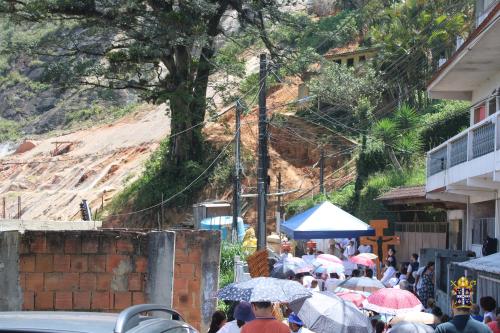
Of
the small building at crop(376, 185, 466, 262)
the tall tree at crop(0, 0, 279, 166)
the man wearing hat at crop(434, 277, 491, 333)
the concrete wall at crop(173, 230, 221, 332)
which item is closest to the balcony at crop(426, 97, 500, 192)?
the small building at crop(376, 185, 466, 262)

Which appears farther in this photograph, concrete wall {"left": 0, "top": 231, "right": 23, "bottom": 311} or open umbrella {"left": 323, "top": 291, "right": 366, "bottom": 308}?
open umbrella {"left": 323, "top": 291, "right": 366, "bottom": 308}

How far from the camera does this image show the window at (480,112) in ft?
70.3

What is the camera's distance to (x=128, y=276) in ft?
38.3

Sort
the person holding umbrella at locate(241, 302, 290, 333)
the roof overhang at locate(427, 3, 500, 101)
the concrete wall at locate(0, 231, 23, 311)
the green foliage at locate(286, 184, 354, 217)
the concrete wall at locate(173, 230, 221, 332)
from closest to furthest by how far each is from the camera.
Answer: the person holding umbrella at locate(241, 302, 290, 333)
the concrete wall at locate(0, 231, 23, 311)
the concrete wall at locate(173, 230, 221, 332)
the roof overhang at locate(427, 3, 500, 101)
the green foliage at locate(286, 184, 354, 217)

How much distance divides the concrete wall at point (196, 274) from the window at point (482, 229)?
878 centimetres

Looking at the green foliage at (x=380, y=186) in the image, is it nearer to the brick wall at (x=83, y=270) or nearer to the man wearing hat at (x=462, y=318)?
the brick wall at (x=83, y=270)

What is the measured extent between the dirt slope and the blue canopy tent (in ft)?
76.0

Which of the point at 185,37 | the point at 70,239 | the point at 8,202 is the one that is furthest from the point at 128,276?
the point at 8,202

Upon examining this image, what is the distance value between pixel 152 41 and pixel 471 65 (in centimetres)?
1561

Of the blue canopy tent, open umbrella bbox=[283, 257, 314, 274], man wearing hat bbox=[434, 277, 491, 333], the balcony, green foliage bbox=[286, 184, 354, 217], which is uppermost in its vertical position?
the balcony

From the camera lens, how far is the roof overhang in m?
17.1

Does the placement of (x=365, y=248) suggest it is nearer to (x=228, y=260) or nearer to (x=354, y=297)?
(x=228, y=260)

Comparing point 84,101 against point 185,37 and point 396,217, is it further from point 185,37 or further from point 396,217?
point 396,217

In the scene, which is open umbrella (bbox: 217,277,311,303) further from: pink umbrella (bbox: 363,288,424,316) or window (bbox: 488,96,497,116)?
window (bbox: 488,96,497,116)
